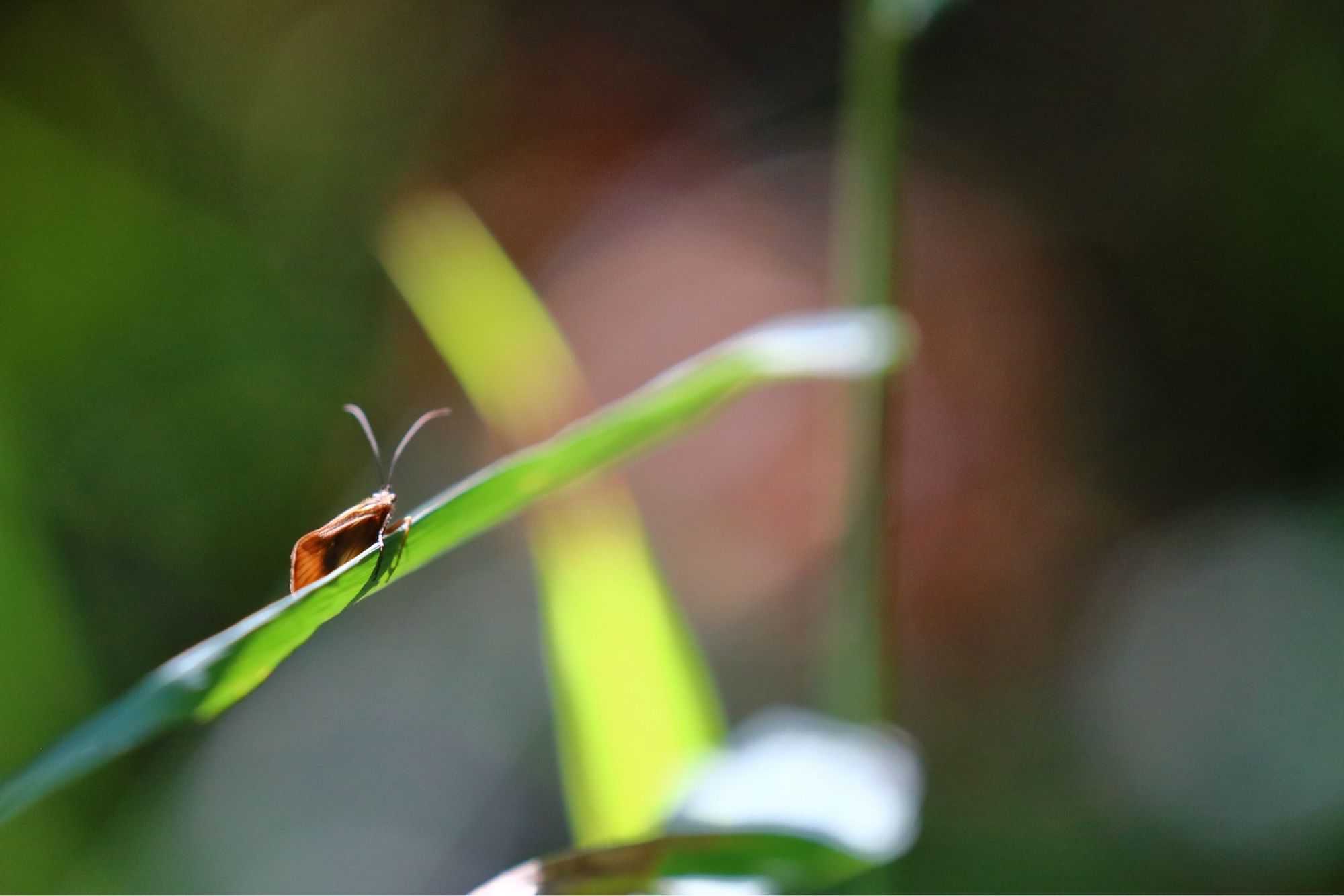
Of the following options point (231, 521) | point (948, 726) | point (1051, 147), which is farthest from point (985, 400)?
point (231, 521)

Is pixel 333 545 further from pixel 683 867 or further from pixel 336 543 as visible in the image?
pixel 683 867

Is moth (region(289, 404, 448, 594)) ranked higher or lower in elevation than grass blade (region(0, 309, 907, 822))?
higher

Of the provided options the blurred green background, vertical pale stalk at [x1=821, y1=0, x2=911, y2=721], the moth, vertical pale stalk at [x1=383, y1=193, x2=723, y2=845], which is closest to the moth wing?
the moth

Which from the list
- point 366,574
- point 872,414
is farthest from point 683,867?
point 872,414

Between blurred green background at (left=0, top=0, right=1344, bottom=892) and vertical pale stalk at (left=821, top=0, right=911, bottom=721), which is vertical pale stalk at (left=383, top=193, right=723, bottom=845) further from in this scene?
blurred green background at (left=0, top=0, right=1344, bottom=892)

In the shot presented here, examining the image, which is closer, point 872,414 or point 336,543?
point 336,543

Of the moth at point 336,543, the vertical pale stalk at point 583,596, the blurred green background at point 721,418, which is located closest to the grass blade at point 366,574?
the moth at point 336,543

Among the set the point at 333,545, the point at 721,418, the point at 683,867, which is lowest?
the point at 683,867
